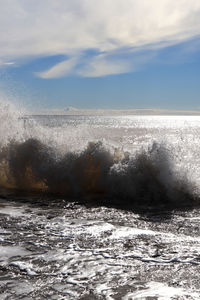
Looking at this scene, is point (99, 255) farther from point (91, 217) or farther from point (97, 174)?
point (97, 174)

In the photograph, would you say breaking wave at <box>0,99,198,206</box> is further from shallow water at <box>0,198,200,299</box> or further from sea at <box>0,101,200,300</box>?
shallow water at <box>0,198,200,299</box>

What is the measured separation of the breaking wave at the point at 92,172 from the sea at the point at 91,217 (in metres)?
0.04

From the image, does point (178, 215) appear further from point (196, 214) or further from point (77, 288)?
point (77, 288)

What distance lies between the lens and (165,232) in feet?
22.6

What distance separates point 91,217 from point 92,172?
4303 millimetres

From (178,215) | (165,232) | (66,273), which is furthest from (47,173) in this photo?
(66,273)

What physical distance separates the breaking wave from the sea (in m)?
0.04

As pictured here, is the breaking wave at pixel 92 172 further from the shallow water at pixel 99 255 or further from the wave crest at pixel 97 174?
the shallow water at pixel 99 255

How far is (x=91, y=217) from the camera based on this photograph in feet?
27.0

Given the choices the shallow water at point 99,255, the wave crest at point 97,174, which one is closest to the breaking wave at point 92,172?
the wave crest at point 97,174

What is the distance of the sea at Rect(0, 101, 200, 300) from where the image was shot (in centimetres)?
464

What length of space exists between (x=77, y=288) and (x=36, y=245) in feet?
6.24

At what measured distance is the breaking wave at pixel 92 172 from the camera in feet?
35.2

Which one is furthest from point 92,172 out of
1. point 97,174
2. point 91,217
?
point 91,217
